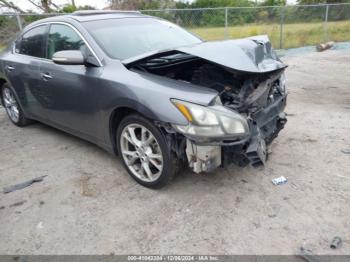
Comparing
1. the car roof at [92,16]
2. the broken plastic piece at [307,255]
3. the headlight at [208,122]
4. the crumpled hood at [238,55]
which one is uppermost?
the car roof at [92,16]

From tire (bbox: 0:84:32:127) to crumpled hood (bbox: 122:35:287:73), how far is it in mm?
2780

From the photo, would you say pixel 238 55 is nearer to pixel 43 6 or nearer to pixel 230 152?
pixel 230 152

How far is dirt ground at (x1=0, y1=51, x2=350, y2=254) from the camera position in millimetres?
2518

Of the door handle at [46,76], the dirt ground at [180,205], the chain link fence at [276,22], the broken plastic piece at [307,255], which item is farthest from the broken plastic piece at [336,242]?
the chain link fence at [276,22]

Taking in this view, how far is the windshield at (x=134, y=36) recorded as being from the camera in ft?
11.2

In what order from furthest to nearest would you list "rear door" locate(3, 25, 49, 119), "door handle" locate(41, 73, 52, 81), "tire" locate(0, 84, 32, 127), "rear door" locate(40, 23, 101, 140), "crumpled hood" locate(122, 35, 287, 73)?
"tire" locate(0, 84, 32, 127)
"rear door" locate(3, 25, 49, 119)
"door handle" locate(41, 73, 52, 81)
"rear door" locate(40, 23, 101, 140)
"crumpled hood" locate(122, 35, 287, 73)

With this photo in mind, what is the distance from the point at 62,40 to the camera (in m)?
3.86

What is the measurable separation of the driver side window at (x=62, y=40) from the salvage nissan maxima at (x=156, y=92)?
12mm

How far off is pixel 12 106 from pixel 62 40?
203 cm

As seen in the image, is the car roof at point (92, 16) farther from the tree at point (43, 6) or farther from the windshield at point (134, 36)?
the tree at point (43, 6)

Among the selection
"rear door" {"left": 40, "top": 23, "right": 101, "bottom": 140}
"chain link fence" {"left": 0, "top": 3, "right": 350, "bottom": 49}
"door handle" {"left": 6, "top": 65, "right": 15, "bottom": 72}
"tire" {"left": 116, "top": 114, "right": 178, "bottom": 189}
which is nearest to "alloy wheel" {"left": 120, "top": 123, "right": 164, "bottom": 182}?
"tire" {"left": 116, "top": 114, "right": 178, "bottom": 189}

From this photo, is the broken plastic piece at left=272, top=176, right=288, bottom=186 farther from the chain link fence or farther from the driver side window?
the chain link fence

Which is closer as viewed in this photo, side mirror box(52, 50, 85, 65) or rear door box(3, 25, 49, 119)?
side mirror box(52, 50, 85, 65)

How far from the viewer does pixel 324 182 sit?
3217mm
